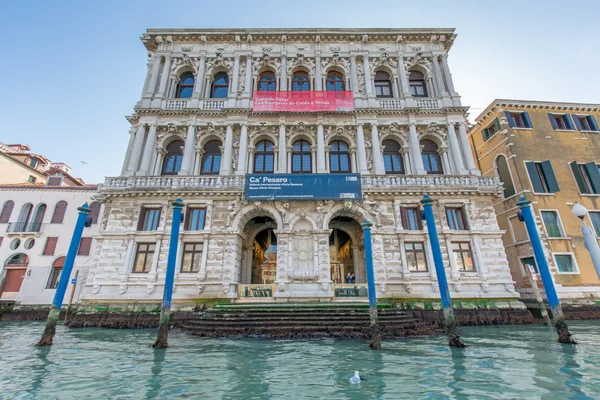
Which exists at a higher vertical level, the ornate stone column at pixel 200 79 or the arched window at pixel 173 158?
the ornate stone column at pixel 200 79

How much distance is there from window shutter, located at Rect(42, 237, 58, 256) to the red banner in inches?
783

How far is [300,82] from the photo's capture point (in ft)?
68.3

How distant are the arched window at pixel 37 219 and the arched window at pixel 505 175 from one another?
36176mm

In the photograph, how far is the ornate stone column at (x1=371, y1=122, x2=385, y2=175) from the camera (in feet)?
57.3

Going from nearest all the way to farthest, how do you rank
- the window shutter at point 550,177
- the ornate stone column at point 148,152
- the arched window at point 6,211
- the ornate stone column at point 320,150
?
the ornate stone column at point 148,152, the ornate stone column at point 320,150, the window shutter at point 550,177, the arched window at point 6,211

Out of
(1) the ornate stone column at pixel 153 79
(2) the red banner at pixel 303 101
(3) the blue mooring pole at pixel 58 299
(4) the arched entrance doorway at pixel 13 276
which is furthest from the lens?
(4) the arched entrance doorway at pixel 13 276

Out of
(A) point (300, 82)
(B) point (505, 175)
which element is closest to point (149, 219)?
(A) point (300, 82)

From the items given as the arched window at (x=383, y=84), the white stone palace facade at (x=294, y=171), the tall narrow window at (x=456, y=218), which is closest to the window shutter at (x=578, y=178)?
the white stone palace facade at (x=294, y=171)

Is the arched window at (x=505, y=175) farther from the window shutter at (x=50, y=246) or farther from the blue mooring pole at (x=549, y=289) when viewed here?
the window shutter at (x=50, y=246)

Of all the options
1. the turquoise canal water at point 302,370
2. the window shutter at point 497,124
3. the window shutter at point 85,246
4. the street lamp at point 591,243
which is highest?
the window shutter at point 497,124

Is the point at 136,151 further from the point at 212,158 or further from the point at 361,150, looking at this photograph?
the point at 361,150

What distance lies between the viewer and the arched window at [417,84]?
20484mm

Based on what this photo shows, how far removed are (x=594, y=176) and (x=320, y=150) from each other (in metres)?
19.5

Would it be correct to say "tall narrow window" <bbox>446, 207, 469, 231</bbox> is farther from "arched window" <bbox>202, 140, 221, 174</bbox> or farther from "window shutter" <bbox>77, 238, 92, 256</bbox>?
"window shutter" <bbox>77, 238, 92, 256</bbox>
